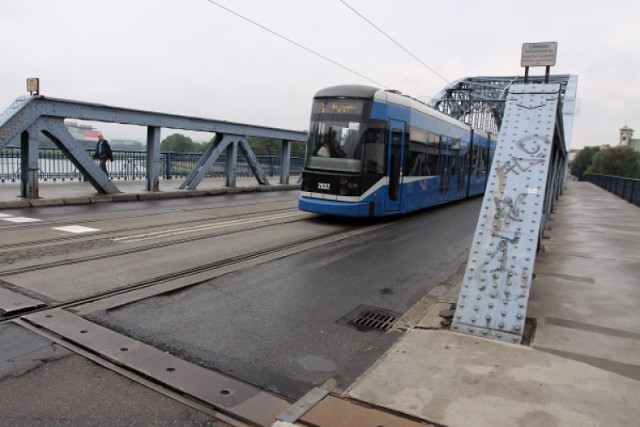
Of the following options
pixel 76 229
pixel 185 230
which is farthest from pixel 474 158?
pixel 76 229

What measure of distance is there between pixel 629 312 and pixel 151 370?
4.89 metres

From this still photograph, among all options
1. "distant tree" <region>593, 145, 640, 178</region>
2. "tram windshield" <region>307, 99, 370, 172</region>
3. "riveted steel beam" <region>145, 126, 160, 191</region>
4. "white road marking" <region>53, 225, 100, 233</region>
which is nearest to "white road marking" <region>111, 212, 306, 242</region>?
"white road marking" <region>53, 225, 100, 233</region>

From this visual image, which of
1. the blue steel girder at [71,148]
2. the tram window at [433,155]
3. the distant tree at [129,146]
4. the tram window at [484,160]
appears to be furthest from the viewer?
the tram window at [484,160]

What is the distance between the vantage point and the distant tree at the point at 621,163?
309ft

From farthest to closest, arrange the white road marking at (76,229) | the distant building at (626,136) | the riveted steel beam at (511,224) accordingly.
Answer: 1. the distant building at (626,136)
2. the white road marking at (76,229)
3. the riveted steel beam at (511,224)

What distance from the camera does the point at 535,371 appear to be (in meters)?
3.65

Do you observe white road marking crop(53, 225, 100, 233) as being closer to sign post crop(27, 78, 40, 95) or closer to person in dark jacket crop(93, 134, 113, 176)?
sign post crop(27, 78, 40, 95)

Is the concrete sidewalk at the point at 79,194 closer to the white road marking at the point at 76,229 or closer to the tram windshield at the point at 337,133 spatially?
the white road marking at the point at 76,229

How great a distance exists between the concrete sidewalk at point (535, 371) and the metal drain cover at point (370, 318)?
0.43m

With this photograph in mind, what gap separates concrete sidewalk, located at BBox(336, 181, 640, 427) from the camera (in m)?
3.08

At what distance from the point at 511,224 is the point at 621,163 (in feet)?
353

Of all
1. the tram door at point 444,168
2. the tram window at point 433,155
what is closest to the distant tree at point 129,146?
the tram window at point 433,155

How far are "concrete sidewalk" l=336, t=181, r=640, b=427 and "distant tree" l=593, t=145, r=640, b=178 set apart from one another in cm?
10339

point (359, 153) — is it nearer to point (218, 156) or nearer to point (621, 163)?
point (218, 156)
